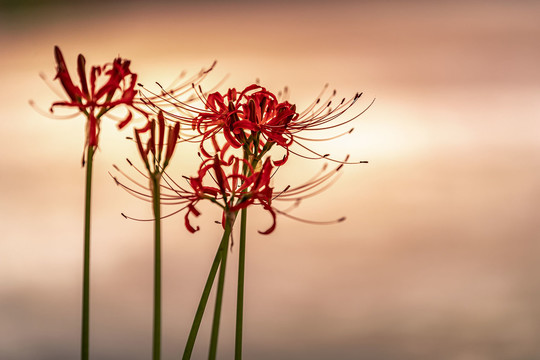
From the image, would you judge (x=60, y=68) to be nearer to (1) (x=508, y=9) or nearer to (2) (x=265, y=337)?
(2) (x=265, y=337)

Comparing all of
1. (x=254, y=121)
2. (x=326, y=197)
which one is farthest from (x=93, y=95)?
(x=326, y=197)

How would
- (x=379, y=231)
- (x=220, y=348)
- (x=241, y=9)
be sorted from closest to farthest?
(x=220, y=348)
(x=379, y=231)
(x=241, y=9)

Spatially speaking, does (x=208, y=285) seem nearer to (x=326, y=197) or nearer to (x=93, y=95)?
(x=93, y=95)

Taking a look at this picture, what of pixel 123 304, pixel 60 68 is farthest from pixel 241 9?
pixel 60 68

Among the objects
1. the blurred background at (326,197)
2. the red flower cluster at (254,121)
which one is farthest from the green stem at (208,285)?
the blurred background at (326,197)

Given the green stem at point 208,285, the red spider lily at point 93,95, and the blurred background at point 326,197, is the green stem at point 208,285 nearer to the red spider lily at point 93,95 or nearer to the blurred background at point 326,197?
the red spider lily at point 93,95

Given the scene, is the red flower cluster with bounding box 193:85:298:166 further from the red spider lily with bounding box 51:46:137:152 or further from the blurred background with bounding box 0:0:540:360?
the blurred background with bounding box 0:0:540:360

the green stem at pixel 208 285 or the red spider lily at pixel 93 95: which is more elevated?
the red spider lily at pixel 93 95

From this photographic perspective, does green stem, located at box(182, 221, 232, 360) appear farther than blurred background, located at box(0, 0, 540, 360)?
No

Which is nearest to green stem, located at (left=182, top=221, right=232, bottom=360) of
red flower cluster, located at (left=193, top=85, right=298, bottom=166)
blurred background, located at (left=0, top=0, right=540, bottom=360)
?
red flower cluster, located at (left=193, top=85, right=298, bottom=166)
